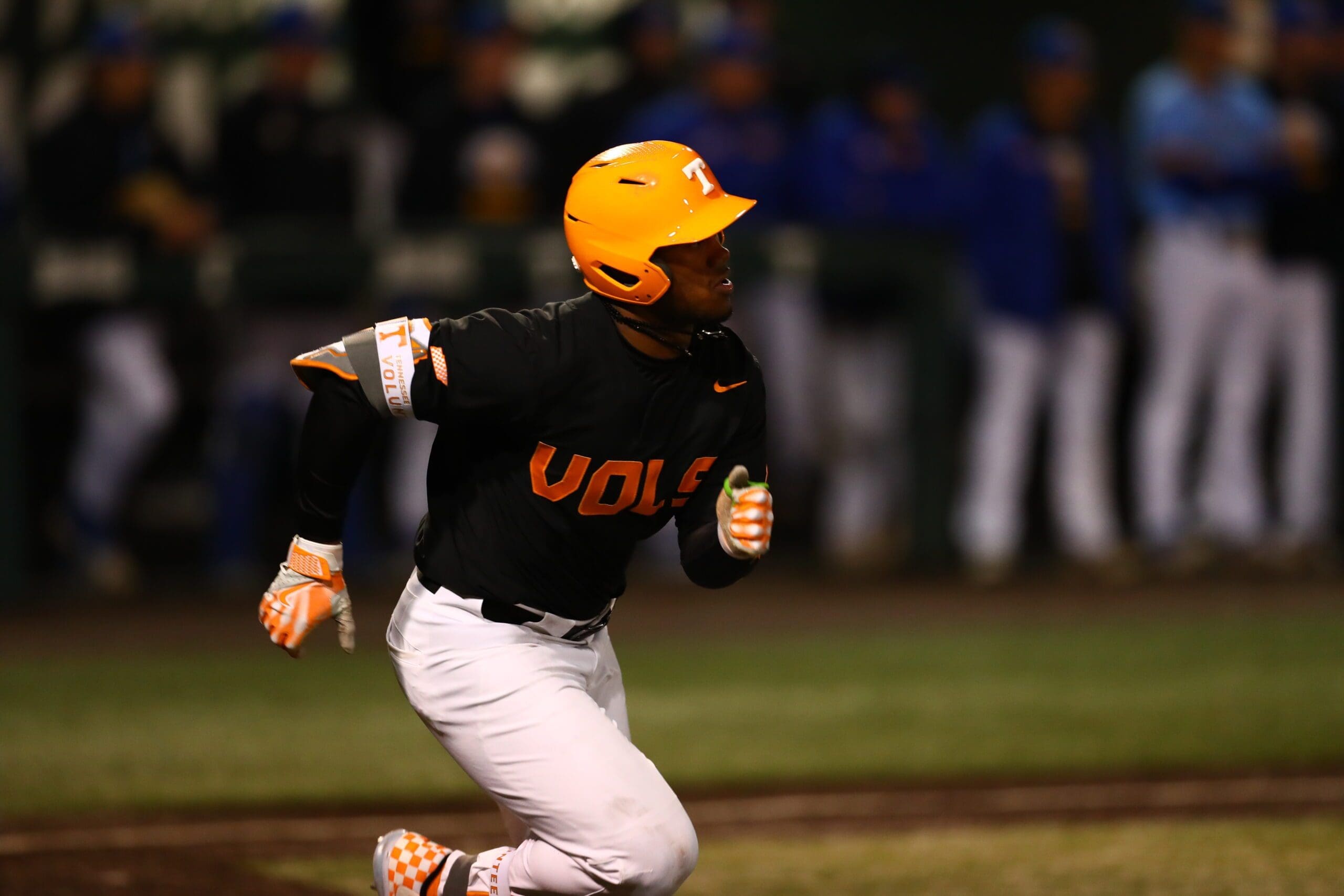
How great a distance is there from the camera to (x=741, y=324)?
9.32 metres

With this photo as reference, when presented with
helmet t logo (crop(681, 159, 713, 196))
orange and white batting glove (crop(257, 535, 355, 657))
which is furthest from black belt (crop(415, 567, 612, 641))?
helmet t logo (crop(681, 159, 713, 196))

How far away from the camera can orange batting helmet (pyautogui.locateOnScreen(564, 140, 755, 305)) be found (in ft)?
11.2

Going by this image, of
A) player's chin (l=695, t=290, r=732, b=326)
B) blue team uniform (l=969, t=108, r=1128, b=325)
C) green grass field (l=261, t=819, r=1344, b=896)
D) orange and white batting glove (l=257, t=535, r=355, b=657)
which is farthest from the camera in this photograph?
blue team uniform (l=969, t=108, r=1128, b=325)

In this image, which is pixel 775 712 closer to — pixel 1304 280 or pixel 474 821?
pixel 474 821

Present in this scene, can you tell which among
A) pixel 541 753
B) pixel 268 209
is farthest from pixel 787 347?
pixel 541 753

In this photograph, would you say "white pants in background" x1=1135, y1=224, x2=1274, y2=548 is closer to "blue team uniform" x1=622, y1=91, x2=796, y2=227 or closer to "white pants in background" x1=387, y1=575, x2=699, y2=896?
"blue team uniform" x1=622, y1=91, x2=796, y2=227

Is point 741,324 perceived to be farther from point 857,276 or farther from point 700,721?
point 700,721

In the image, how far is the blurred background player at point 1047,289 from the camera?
29.1 ft

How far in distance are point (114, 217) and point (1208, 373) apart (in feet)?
17.6

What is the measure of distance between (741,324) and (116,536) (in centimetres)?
325

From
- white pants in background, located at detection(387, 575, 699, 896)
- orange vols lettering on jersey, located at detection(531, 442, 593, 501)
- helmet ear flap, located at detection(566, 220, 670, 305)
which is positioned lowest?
white pants in background, located at detection(387, 575, 699, 896)

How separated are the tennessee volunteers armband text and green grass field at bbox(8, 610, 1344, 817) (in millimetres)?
2359

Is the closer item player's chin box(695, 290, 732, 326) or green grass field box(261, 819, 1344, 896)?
player's chin box(695, 290, 732, 326)

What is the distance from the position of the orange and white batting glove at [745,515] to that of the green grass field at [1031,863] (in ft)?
4.13
